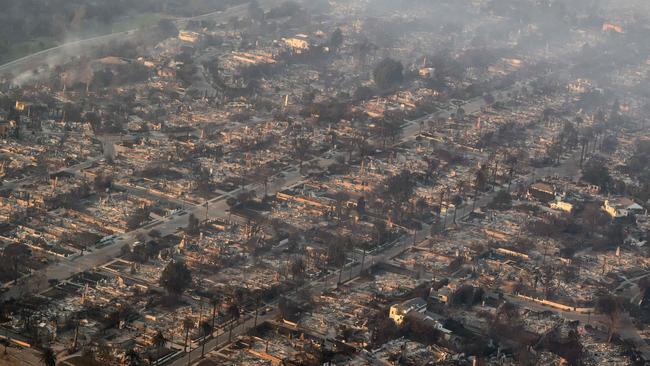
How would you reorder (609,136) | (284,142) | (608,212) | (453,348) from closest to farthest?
(453,348)
(608,212)
(284,142)
(609,136)

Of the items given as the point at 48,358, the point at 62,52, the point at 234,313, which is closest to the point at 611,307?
the point at 234,313

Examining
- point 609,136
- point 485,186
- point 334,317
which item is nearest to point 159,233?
point 334,317

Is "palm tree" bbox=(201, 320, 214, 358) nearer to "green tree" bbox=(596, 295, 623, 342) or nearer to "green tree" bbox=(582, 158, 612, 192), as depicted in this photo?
"green tree" bbox=(596, 295, 623, 342)

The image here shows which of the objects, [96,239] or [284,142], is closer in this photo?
[96,239]

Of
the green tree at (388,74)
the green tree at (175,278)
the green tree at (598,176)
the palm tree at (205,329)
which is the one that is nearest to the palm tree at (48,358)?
the palm tree at (205,329)

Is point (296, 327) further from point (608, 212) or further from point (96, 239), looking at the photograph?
point (608, 212)

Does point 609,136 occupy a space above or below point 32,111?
below

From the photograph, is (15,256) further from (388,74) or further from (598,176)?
(388,74)
